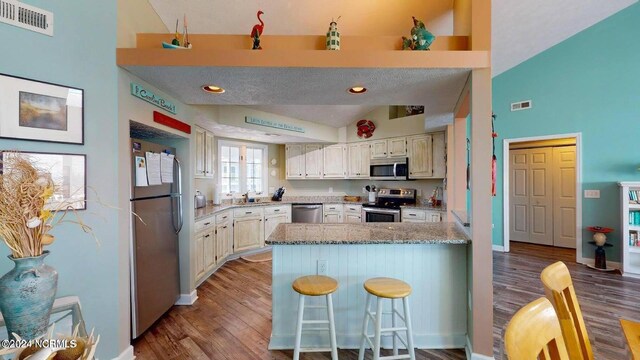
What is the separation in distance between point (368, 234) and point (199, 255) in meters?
2.21

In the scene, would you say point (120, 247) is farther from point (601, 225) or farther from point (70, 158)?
point (601, 225)

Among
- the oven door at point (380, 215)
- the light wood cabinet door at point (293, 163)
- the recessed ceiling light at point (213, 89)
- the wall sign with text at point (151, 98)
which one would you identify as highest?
the recessed ceiling light at point (213, 89)

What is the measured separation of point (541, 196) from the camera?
5246mm

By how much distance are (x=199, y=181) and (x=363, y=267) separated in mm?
3293

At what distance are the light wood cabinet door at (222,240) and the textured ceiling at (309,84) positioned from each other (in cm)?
196

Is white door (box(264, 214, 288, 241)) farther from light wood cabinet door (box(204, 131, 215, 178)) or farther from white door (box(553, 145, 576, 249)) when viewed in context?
white door (box(553, 145, 576, 249))

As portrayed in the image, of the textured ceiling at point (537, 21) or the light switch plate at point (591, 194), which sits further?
the light switch plate at point (591, 194)

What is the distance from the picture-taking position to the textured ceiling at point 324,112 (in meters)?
4.27

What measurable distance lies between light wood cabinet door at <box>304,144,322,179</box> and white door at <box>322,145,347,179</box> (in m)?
0.11

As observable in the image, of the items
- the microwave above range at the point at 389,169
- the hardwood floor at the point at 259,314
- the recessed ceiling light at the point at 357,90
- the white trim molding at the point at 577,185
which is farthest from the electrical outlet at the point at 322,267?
the white trim molding at the point at 577,185

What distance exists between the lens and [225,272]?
12.2 feet

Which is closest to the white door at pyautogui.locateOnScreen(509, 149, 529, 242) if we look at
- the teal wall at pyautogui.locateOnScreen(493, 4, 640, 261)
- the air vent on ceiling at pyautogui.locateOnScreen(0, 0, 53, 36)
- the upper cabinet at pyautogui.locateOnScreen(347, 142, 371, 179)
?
the teal wall at pyautogui.locateOnScreen(493, 4, 640, 261)

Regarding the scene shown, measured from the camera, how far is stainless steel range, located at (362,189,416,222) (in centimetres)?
444

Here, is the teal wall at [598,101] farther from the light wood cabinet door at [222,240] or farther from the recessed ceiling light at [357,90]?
the light wood cabinet door at [222,240]
